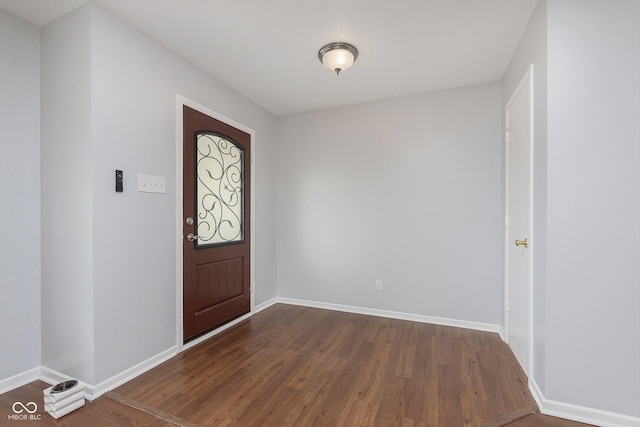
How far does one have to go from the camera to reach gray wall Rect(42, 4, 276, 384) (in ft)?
6.12

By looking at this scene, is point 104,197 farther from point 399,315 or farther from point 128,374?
point 399,315

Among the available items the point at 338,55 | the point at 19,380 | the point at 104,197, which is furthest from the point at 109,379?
the point at 338,55

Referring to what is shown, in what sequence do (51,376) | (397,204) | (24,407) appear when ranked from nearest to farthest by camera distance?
(24,407) → (51,376) → (397,204)

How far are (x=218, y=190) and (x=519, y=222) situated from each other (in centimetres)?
272

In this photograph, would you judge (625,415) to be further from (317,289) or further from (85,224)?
(85,224)

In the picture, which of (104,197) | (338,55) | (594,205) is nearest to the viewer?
(594,205)

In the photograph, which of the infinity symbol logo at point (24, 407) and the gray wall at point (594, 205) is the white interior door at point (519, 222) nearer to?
the gray wall at point (594, 205)

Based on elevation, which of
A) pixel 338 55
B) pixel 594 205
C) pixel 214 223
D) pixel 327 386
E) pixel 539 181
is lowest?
pixel 327 386

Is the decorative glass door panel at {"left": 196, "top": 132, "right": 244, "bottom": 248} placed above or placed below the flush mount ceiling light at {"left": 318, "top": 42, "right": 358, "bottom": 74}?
below

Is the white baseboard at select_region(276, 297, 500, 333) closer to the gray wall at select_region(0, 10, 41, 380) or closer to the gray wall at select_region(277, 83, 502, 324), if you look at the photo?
the gray wall at select_region(277, 83, 502, 324)

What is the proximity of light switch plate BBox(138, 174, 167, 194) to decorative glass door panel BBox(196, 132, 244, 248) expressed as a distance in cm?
38

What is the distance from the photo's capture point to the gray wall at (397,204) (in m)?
2.94

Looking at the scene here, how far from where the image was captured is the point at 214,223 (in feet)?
9.43

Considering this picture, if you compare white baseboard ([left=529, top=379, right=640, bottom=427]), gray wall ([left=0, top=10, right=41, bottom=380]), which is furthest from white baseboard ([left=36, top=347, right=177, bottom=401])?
white baseboard ([left=529, top=379, right=640, bottom=427])
